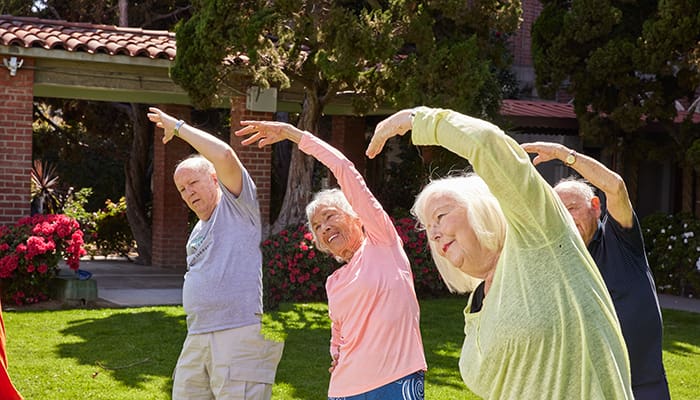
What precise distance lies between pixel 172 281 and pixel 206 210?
33.3ft

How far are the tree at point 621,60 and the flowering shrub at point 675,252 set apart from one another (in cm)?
101

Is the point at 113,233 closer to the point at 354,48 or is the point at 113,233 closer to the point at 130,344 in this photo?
the point at 354,48

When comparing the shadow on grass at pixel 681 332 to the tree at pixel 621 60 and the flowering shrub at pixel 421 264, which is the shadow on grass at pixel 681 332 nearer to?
the tree at pixel 621 60

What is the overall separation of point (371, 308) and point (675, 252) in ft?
36.8

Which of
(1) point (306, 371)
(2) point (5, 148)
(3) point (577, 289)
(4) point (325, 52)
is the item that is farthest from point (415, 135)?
(2) point (5, 148)

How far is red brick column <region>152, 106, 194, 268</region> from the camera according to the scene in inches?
625

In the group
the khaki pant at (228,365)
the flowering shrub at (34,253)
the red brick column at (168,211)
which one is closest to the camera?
the khaki pant at (228,365)

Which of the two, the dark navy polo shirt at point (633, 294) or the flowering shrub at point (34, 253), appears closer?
the dark navy polo shirt at point (633, 294)

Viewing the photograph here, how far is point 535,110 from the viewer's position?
16.9 metres

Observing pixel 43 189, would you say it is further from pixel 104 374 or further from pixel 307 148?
pixel 307 148

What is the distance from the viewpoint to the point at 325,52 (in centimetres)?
1121

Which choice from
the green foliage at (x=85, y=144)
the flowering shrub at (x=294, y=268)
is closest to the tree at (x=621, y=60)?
the flowering shrub at (x=294, y=268)

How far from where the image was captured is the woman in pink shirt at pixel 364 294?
372 centimetres

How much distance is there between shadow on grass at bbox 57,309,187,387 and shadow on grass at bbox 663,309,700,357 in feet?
16.0
